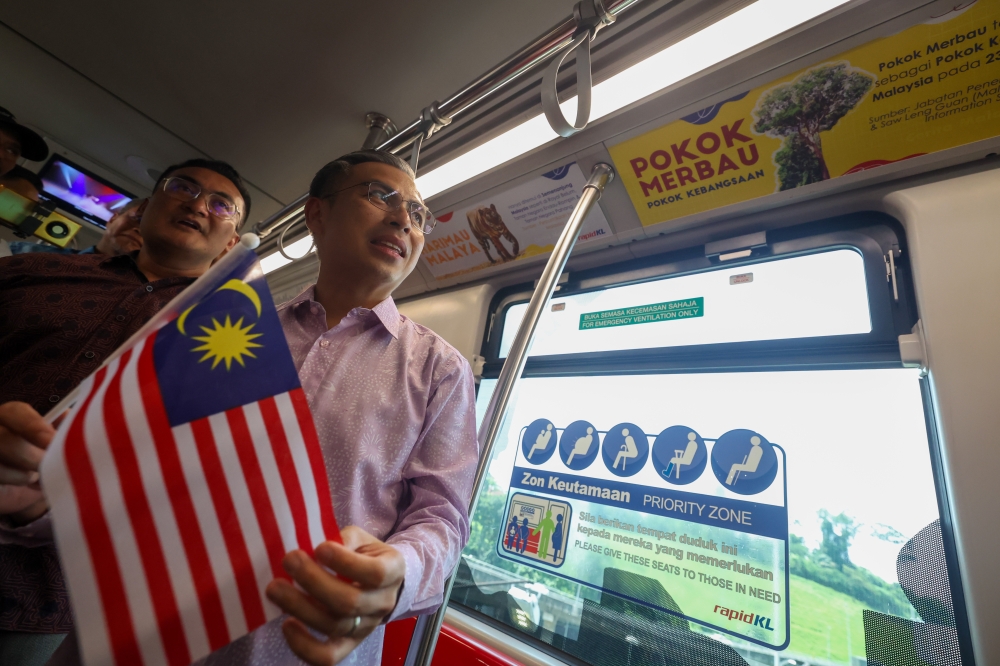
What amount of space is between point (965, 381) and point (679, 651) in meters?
1.18

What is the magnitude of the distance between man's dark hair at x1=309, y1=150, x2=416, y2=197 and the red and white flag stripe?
70 centimetres

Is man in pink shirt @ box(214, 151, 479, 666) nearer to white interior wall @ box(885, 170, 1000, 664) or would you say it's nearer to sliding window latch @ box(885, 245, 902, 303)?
white interior wall @ box(885, 170, 1000, 664)

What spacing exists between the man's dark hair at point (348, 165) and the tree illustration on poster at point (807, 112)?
133 cm

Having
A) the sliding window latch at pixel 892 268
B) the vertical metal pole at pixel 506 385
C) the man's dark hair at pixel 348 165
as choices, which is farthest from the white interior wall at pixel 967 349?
the man's dark hair at pixel 348 165

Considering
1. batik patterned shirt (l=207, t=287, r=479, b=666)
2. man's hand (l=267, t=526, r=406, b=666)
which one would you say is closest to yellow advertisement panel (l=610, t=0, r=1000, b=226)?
batik patterned shirt (l=207, t=287, r=479, b=666)

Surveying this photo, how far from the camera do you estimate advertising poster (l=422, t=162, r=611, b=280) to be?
7.07 ft

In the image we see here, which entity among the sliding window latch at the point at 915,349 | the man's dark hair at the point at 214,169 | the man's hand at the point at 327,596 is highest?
the sliding window latch at the point at 915,349

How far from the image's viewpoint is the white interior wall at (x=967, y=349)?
111cm

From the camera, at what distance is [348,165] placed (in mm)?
1126

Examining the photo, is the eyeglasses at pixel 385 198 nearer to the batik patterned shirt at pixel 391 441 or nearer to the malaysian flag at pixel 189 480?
the batik patterned shirt at pixel 391 441

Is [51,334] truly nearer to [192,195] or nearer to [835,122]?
[192,195]

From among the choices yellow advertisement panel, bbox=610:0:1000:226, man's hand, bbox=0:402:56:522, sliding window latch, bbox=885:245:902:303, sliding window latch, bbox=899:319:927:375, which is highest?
yellow advertisement panel, bbox=610:0:1000:226

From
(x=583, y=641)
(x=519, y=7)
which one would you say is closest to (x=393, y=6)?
(x=519, y=7)

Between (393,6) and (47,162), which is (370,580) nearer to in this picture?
(393,6)
